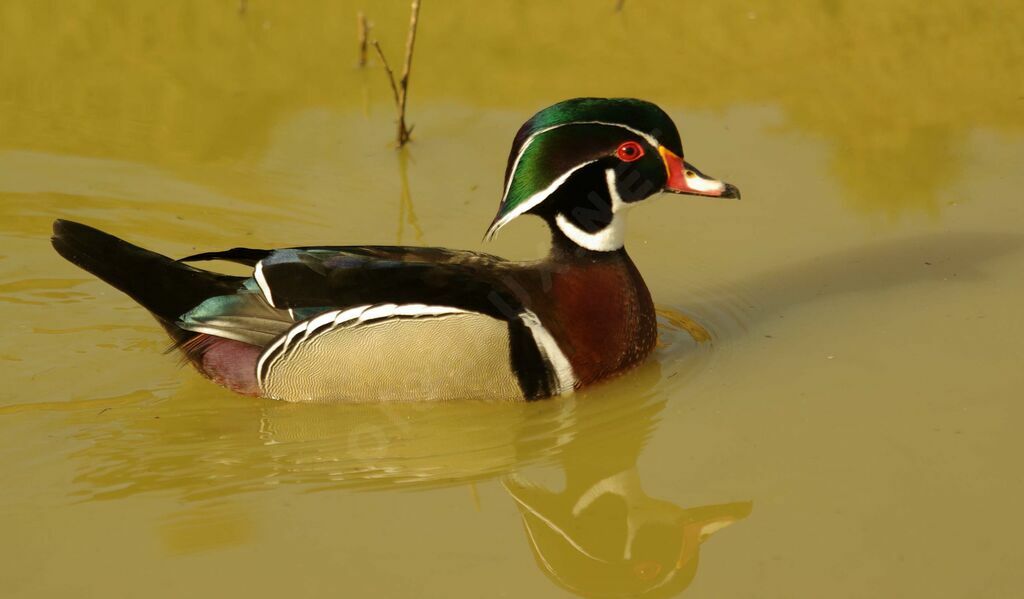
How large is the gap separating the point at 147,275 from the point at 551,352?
1805 millimetres

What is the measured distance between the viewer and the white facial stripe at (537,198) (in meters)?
5.89

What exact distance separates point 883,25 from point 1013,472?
5285 millimetres

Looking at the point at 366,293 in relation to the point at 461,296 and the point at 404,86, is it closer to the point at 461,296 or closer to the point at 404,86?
the point at 461,296

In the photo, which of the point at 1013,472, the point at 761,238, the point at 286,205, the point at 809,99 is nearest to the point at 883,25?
the point at 809,99

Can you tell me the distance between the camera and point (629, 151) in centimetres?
591

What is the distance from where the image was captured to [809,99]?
29.0ft

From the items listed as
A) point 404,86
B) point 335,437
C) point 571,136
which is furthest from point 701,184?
point 404,86

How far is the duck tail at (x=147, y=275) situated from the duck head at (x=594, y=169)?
1.27 m

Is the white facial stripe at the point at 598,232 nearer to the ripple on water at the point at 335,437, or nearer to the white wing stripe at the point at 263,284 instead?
the ripple on water at the point at 335,437

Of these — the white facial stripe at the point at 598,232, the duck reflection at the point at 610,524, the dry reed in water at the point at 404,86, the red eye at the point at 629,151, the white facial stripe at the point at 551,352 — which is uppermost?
the dry reed in water at the point at 404,86

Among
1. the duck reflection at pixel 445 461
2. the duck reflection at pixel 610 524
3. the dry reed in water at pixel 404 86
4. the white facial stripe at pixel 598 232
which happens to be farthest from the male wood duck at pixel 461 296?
the dry reed in water at pixel 404 86

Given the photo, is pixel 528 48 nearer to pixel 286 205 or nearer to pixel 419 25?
pixel 419 25

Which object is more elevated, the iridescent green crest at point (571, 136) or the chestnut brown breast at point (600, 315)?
the iridescent green crest at point (571, 136)

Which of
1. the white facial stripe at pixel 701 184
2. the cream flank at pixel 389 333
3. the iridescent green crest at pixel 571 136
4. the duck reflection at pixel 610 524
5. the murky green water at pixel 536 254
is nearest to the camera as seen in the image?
the duck reflection at pixel 610 524
